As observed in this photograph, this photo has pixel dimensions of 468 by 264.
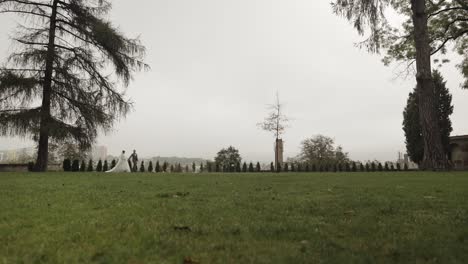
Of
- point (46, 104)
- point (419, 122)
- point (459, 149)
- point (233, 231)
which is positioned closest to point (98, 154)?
point (46, 104)

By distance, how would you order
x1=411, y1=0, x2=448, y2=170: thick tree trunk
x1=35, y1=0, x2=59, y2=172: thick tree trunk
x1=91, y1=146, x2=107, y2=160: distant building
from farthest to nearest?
x1=91, y1=146, x2=107, y2=160: distant building → x1=35, y1=0, x2=59, y2=172: thick tree trunk → x1=411, y1=0, x2=448, y2=170: thick tree trunk

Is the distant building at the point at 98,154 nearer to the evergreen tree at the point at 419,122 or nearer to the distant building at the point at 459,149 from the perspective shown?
the evergreen tree at the point at 419,122

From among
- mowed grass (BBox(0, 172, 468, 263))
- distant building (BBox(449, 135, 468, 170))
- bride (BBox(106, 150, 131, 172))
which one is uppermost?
distant building (BBox(449, 135, 468, 170))

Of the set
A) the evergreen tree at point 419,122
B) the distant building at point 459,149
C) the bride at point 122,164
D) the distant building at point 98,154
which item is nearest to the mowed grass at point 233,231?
the bride at point 122,164

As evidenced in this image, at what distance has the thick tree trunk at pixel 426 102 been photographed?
61.4ft

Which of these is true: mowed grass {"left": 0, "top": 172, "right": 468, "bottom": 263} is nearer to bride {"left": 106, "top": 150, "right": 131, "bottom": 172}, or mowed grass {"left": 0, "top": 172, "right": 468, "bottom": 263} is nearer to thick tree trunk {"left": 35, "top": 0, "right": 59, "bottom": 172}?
thick tree trunk {"left": 35, "top": 0, "right": 59, "bottom": 172}

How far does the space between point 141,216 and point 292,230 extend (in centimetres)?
203

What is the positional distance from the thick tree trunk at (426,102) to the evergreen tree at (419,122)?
2486cm

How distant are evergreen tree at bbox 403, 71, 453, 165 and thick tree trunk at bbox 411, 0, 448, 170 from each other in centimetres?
2486

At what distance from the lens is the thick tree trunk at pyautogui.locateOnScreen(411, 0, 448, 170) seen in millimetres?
18719

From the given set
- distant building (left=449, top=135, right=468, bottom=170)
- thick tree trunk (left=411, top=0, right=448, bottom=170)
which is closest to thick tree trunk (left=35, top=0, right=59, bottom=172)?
thick tree trunk (left=411, top=0, right=448, bottom=170)

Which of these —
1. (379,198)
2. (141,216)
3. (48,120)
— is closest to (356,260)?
(141,216)

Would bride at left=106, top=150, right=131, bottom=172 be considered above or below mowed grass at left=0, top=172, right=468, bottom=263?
above

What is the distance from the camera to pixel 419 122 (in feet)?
139
